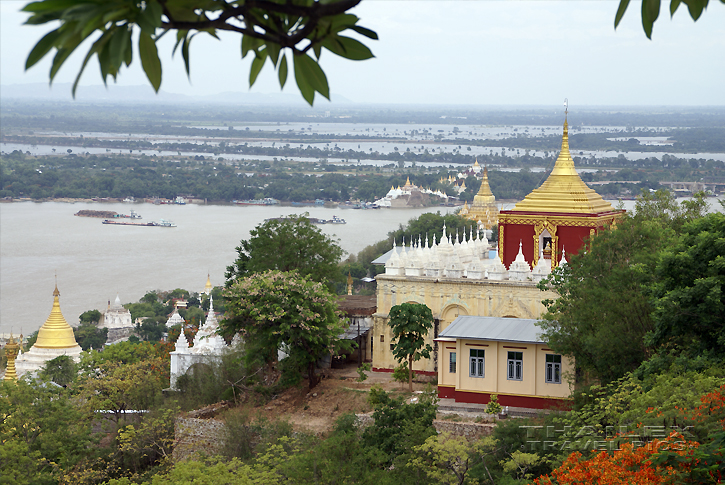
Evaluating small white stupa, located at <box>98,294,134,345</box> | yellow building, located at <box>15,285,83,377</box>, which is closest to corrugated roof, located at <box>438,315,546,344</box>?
yellow building, located at <box>15,285,83,377</box>

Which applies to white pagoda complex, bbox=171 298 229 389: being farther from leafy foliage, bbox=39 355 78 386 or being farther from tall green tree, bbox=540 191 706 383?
tall green tree, bbox=540 191 706 383

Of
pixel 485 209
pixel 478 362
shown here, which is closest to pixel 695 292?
pixel 478 362

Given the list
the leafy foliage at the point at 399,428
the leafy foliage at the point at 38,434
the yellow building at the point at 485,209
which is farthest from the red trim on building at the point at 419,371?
the yellow building at the point at 485,209

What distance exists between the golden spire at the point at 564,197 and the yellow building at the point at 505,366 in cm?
496

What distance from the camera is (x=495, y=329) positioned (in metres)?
17.5

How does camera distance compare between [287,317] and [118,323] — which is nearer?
[287,317]

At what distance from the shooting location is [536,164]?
140 m

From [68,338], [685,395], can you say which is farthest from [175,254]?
[685,395]

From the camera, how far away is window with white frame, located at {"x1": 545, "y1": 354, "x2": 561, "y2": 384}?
55.8ft

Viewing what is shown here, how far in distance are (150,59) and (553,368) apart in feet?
51.0

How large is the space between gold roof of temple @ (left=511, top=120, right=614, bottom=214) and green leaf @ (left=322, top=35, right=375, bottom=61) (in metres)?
19.8

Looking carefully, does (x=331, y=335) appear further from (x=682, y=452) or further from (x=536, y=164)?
(x=536, y=164)

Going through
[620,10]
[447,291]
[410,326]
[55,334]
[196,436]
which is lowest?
[55,334]

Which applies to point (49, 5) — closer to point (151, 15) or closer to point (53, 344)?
point (151, 15)
